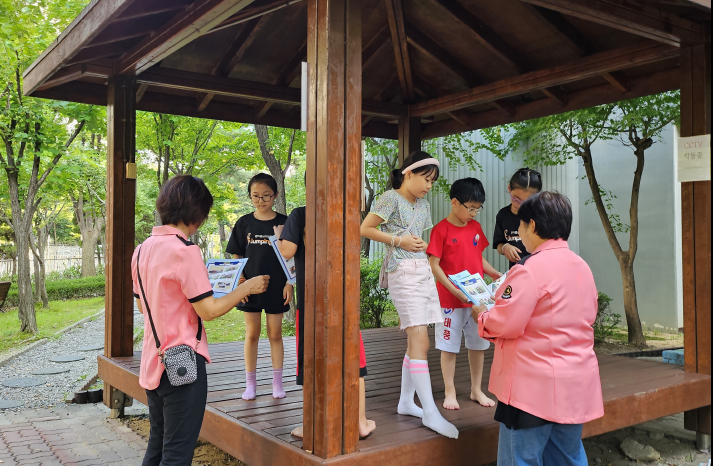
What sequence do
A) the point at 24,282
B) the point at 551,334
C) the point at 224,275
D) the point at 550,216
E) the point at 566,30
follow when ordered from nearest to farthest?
the point at 551,334
the point at 550,216
the point at 224,275
the point at 566,30
the point at 24,282

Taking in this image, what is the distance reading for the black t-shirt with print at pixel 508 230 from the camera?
14.9 ft

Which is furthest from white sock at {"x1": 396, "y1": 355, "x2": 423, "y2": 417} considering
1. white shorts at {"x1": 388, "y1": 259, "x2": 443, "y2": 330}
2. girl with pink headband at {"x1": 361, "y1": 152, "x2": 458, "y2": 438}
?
white shorts at {"x1": 388, "y1": 259, "x2": 443, "y2": 330}

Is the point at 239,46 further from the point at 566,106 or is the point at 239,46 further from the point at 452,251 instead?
the point at 566,106

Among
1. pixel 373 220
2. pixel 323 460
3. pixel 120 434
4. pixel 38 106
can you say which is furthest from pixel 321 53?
pixel 38 106

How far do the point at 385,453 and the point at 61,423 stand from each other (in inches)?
143

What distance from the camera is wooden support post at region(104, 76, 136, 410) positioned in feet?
16.9

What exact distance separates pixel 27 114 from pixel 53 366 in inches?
172

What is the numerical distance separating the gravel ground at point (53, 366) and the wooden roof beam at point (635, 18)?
5858mm

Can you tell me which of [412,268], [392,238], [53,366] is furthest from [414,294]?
[53,366]

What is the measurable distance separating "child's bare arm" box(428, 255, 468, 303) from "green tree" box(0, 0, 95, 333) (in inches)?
305

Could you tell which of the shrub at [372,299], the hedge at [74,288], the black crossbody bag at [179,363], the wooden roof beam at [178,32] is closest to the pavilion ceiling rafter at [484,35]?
the wooden roof beam at [178,32]

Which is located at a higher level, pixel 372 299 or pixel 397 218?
pixel 397 218

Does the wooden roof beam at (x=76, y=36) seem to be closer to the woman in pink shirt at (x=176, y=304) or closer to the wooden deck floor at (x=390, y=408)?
the woman in pink shirt at (x=176, y=304)

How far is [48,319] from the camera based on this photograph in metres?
12.6
